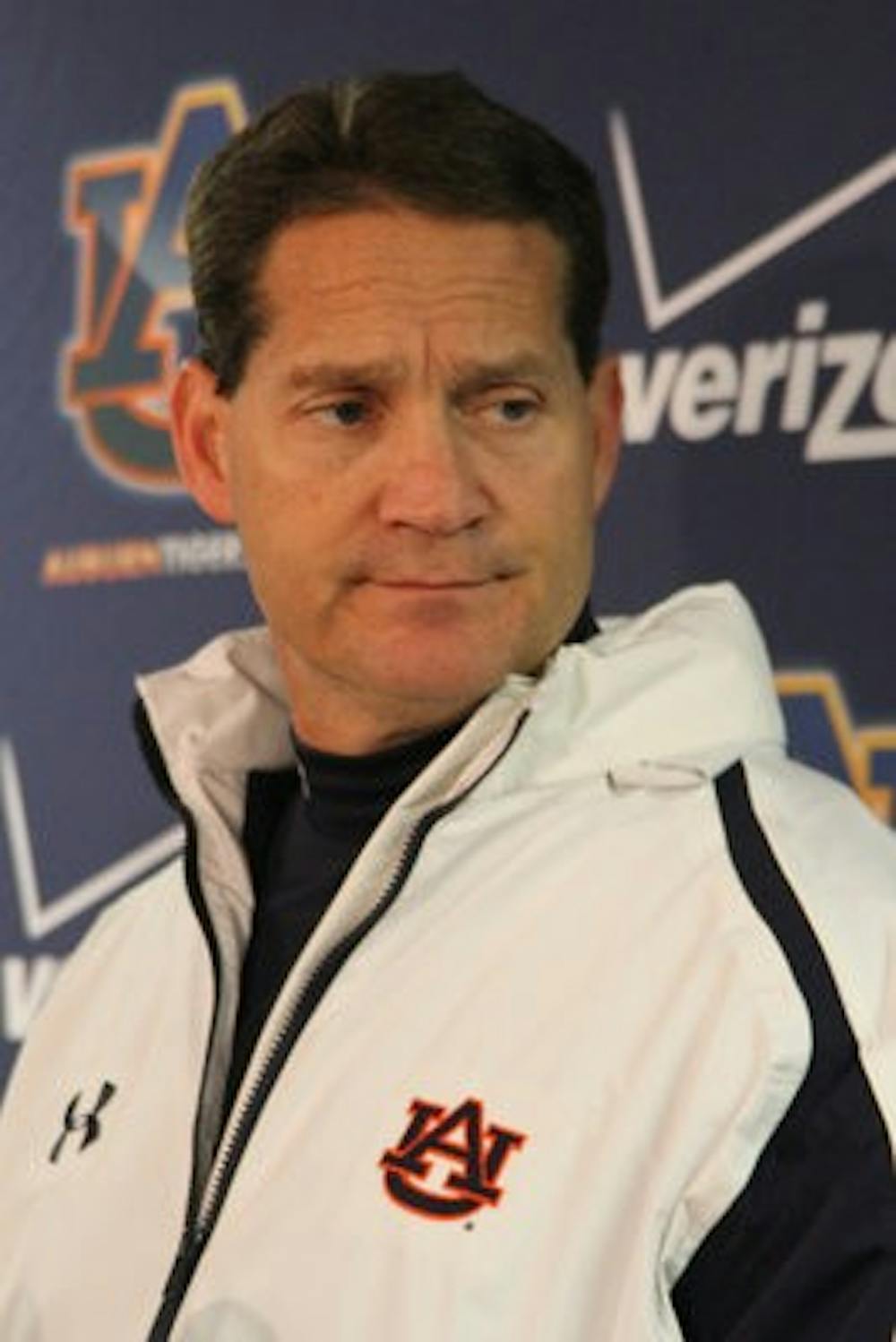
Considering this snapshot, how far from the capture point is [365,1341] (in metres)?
0.90

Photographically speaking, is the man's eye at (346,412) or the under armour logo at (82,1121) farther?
the under armour logo at (82,1121)

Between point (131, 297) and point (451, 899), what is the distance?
101 cm

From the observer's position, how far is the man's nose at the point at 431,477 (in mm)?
1043

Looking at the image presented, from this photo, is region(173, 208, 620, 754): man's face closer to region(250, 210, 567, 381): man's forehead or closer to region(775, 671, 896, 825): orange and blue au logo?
region(250, 210, 567, 381): man's forehead

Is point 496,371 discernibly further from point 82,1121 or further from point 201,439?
point 82,1121

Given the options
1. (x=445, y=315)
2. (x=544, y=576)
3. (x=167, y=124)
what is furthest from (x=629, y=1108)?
(x=167, y=124)

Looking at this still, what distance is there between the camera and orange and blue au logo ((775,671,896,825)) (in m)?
1.49

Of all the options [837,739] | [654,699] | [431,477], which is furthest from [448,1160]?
[837,739]

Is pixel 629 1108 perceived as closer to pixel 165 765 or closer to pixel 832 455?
pixel 165 765

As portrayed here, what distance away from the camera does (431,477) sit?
1043 mm

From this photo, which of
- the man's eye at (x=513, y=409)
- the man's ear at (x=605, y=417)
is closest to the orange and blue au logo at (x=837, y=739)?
the man's ear at (x=605, y=417)

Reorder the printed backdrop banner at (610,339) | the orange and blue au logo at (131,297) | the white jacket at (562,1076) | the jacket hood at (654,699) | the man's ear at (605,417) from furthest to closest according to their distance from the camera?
the orange and blue au logo at (131,297), the printed backdrop banner at (610,339), the man's ear at (605,417), the jacket hood at (654,699), the white jacket at (562,1076)

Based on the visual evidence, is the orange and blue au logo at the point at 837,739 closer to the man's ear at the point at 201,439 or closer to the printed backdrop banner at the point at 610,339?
the printed backdrop banner at the point at 610,339

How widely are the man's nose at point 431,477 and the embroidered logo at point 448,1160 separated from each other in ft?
1.03
